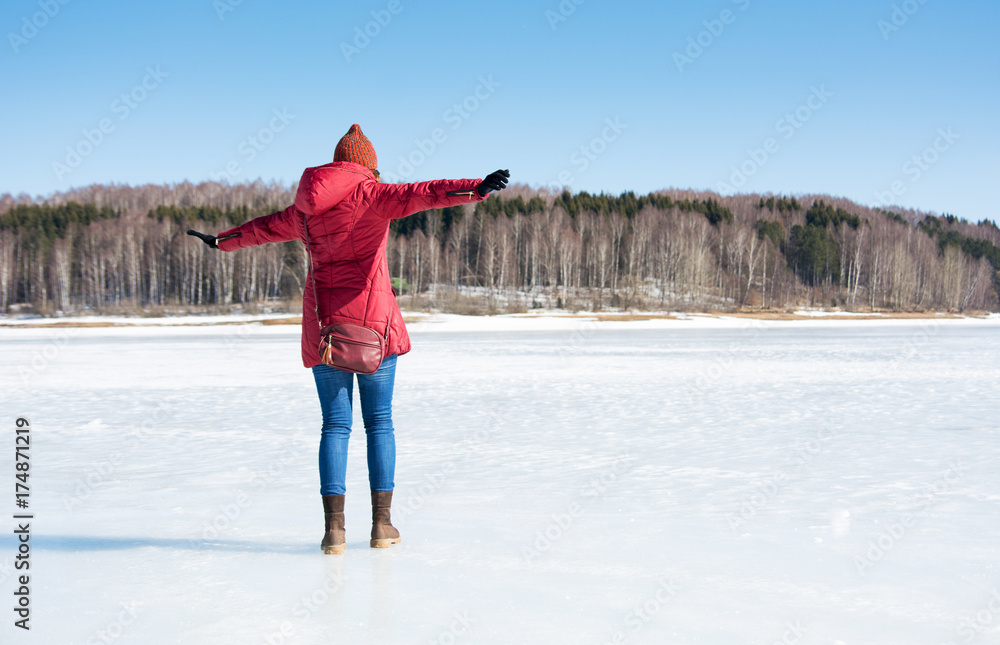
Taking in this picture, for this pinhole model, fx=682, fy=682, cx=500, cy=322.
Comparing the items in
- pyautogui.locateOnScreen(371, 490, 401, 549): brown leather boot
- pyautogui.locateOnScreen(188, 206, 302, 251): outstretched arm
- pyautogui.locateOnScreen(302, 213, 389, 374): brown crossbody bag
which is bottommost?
pyautogui.locateOnScreen(371, 490, 401, 549): brown leather boot

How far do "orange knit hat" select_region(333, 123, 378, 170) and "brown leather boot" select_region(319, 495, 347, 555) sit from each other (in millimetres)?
1089

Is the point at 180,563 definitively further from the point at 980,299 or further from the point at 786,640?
the point at 980,299

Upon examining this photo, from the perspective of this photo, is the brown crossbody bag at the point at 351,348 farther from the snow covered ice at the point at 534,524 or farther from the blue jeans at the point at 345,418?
the snow covered ice at the point at 534,524

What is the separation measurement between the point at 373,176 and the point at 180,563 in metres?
1.37

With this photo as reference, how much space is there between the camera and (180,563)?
214cm

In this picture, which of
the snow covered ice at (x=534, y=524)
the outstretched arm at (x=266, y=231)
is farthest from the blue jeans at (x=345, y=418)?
the outstretched arm at (x=266, y=231)

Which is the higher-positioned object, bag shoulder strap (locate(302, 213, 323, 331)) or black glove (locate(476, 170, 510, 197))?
black glove (locate(476, 170, 510, 197))

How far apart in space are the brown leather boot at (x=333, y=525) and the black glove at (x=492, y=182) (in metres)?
1.09

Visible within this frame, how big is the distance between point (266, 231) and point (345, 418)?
69 centimetres

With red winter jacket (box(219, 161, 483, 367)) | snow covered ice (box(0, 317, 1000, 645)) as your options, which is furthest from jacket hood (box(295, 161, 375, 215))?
snow covered ice (box(0, 317, 1000, 645))

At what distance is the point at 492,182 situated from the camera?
A: 1890mm

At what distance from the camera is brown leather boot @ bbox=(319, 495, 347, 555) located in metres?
2.19

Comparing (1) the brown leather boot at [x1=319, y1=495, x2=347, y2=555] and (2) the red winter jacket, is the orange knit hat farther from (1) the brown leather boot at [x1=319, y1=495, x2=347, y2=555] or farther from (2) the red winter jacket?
(1) the brown leather boot at [x1=319, y1=495, x2=347, y2=555]

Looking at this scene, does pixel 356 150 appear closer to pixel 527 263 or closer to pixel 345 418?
pixel 345 418
